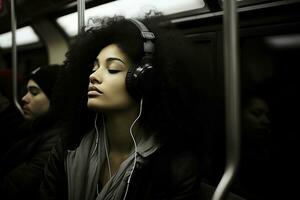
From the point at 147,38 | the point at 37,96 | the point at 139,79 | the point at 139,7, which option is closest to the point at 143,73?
the point at 139,79

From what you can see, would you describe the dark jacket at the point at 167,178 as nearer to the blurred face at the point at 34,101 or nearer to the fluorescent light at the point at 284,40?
the fluorescent light at the point at 284,40

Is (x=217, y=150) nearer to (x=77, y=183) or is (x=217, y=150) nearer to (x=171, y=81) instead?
(x=171, y=81)

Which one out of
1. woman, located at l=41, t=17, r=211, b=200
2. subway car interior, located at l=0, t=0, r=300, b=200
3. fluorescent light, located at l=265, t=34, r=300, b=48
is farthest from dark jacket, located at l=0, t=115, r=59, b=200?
fluorescent light, located at l=265, t=34, r=300, b=48

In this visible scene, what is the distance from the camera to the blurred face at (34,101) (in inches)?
81.3

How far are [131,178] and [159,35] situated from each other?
0.58 metres

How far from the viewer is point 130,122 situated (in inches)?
50.1

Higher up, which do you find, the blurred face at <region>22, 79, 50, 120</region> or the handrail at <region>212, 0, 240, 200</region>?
the handrail at <region>212, 0, 240, 200</region>

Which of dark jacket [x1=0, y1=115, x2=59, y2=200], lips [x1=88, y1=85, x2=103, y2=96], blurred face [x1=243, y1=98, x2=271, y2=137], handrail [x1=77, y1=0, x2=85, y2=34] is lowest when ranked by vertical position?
dark jacket [x1=0, y1=115, x2=59, y2=200]

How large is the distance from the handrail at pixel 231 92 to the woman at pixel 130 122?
29 cm

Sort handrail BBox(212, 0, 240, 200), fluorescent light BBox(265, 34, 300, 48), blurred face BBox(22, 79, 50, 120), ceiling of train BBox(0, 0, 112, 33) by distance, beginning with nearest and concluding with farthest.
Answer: handrail BBox(212, 0, 240, 200) < fluorescent light BBox(265, 34, 300, 48) < blurred face BBox(22, 79, 50, 120) < ceiling of train BBox(0, 0, 112, 33)

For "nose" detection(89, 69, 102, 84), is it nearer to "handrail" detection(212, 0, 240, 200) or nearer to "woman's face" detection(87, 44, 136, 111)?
"woman's face" detection(87, 44, 136, 111)

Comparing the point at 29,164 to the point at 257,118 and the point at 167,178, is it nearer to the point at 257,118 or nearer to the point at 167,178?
the point at 167,178

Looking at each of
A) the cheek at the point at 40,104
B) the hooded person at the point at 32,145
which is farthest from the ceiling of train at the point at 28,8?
the cheek at the point at 40,104

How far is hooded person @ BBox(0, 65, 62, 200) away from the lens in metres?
1.71
